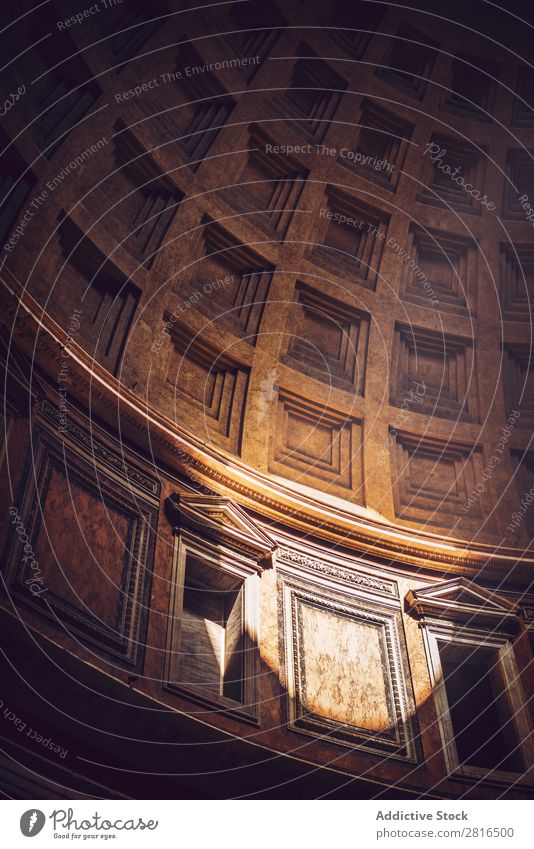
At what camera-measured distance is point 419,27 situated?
788 inches

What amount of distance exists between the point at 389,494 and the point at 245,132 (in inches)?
314

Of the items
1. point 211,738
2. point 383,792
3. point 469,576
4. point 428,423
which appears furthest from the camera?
point 428,423

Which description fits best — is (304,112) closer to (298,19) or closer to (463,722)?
(298,19)

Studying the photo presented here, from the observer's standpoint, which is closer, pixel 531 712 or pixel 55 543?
pixel 55 543

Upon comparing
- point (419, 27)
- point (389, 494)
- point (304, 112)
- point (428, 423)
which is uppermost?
point (419, 27)

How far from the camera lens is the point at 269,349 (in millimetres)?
17953

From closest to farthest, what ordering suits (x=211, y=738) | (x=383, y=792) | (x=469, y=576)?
(x=211, y=738)
(x=383, y=792)
(x=469, y=576)

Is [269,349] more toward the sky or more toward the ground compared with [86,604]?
more toward the sky

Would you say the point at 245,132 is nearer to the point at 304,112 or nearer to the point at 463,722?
the point at 304,112

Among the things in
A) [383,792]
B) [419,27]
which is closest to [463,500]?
[383,792]

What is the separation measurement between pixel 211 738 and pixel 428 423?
387 inches
